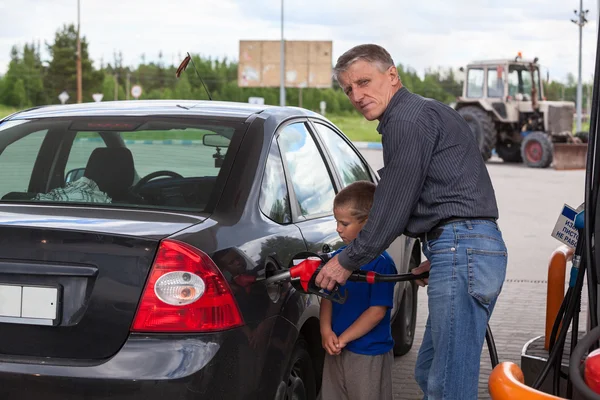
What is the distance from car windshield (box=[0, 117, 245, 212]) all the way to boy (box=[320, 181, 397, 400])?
548mm

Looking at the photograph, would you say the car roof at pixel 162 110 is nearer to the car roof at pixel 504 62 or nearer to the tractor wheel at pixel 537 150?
the tractor wheel at pixel 537 150

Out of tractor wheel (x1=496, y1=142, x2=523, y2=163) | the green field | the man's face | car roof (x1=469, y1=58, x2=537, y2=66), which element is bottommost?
the green field

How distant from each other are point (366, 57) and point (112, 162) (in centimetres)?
133

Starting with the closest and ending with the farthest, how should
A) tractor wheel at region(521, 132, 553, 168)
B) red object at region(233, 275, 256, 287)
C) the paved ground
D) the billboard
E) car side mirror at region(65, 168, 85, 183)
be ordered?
red object at region(233, 275, 256, 287) → car side mirror at region(65, 168, 85, 183) → the paved ground → tractor wheel at region(521, 132, 553, 168) → the billboard

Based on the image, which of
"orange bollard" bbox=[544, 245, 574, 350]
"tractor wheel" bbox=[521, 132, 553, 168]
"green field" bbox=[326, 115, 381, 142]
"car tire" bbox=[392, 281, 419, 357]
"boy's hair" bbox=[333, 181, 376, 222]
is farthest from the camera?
"green field" bbox=[326, 115, 381, 142]

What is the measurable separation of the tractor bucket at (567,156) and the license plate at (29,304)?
24.2 m

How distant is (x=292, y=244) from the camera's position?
149 inches

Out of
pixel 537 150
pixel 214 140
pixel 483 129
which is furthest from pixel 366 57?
pixel 537 150

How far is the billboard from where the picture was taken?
5888cm

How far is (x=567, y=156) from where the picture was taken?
26000 millimetres

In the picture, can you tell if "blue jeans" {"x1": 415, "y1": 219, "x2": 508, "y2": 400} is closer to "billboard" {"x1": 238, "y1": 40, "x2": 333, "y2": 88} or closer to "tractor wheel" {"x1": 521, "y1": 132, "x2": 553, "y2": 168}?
"tractor wheel" {"x1": 521, "y1": 132, "x2": 553, "y2": 168}

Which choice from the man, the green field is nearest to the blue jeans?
the man

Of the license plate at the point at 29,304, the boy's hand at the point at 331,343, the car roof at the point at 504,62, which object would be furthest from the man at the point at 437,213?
the car roof at the point at 504,62

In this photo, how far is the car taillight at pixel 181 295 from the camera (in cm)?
307
